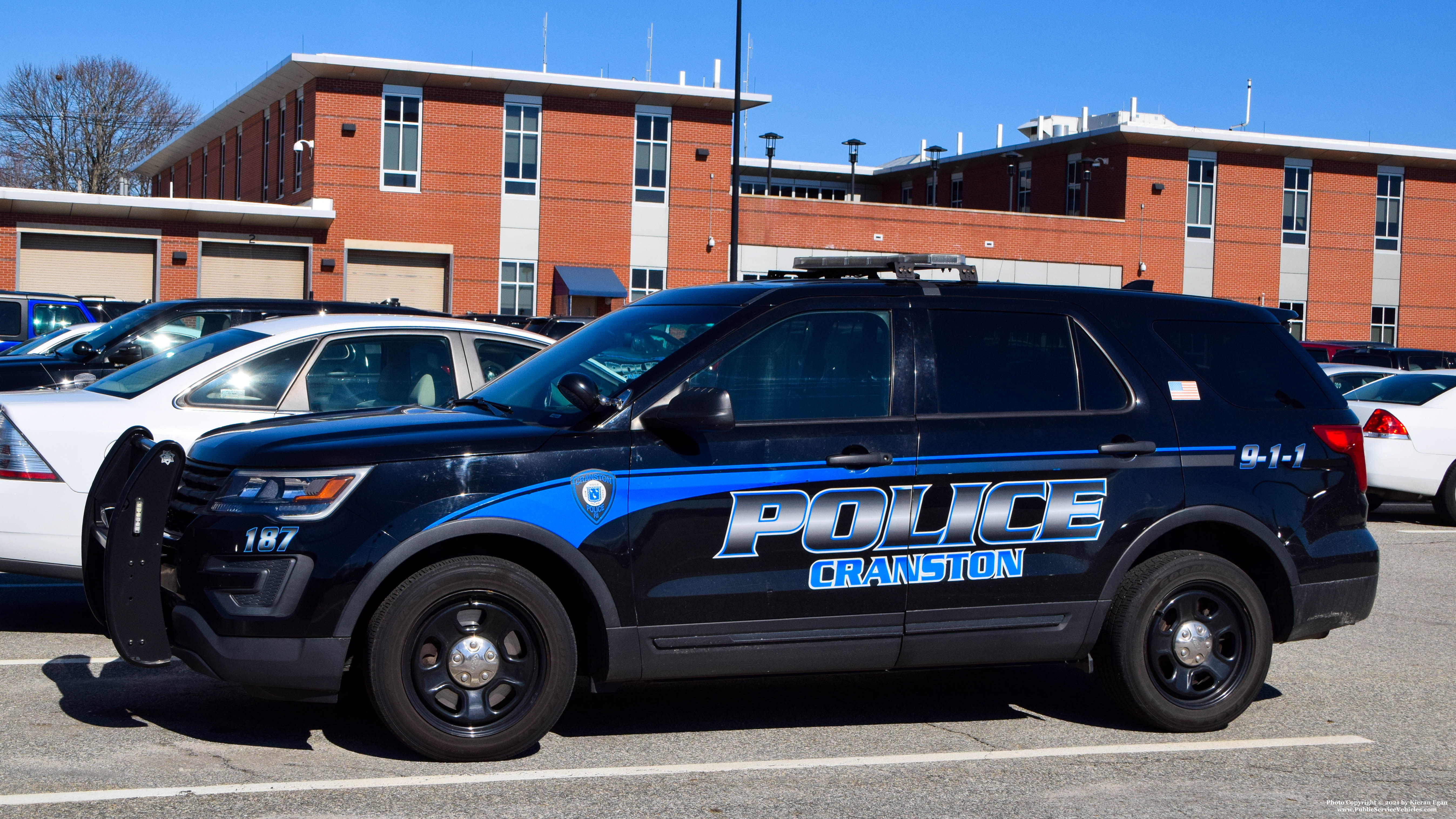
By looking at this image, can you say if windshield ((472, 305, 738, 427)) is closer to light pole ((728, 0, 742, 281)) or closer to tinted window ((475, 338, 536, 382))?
tinted window ((475, 338, 536, 382))

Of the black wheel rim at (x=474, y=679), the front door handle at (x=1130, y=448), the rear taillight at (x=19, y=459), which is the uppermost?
the front door handle at (x=1130, y=448)

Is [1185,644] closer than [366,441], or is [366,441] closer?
[366,441]

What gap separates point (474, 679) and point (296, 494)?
930 mm

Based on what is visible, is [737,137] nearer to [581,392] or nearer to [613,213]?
[613,213]

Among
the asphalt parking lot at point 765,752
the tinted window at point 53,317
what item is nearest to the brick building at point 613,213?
the tinted window at point 53,317

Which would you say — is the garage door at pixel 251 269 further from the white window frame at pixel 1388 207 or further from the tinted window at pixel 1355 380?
the white window frame at pixel 1388 207

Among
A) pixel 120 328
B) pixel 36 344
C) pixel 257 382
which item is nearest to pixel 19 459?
pixel 257 382

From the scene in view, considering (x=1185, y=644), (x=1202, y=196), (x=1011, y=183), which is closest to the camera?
(x=1185, y=644)

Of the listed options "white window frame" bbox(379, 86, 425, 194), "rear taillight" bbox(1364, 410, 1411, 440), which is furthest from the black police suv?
"white window frame" bbox(379, 86, 425, 194)

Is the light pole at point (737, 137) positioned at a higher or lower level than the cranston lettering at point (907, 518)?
higher

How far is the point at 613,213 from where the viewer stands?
43.2 meters

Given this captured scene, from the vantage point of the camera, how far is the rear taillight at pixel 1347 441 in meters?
6.06

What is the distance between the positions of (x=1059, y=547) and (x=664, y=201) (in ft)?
128

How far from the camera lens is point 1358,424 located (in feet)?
20.8
